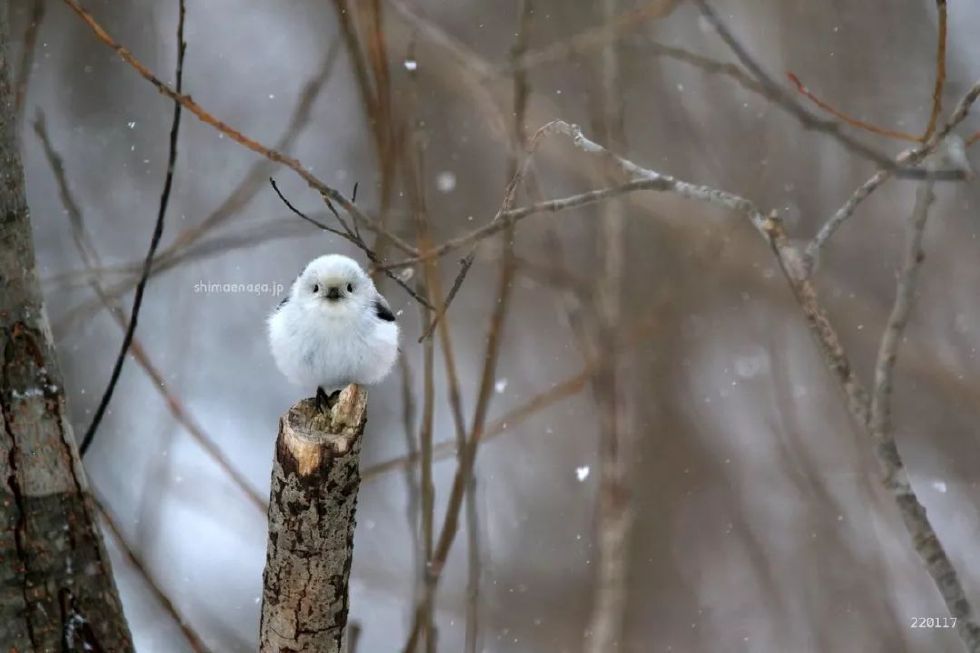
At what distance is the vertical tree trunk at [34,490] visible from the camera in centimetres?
147

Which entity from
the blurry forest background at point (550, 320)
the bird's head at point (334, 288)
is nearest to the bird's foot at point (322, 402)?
the bird's head at point (334, 288)

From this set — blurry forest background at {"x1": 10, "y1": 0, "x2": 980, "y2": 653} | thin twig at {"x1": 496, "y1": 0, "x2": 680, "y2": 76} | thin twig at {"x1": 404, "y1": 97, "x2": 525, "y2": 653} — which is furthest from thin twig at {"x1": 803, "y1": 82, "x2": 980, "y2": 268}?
blurry forest background at {"x1": 10, "y1": 0, "x2": 980, "y2": 653}

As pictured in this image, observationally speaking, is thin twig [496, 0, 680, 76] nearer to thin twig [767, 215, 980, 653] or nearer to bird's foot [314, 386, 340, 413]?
bird's foot [314, 386, 340, 413]

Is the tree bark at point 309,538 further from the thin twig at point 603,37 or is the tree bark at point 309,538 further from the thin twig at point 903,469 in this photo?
the thin twig at point 603,37

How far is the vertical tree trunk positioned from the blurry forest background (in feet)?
10.4

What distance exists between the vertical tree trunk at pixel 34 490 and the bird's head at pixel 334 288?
2.37 ft

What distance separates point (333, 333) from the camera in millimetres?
2154

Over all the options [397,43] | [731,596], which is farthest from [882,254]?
[397,43]

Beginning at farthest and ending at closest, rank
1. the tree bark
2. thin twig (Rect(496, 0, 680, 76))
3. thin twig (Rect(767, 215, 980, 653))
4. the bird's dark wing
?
the bird's dark wing < thin twig (Rect(496, 0, 680, 76)) < the tree bark < thin twig (Rect(767, 215, 980, 653))

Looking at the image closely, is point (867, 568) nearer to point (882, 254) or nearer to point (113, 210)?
point (882, 254)

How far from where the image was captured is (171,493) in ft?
17.5

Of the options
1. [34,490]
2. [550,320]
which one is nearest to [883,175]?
[34,490]

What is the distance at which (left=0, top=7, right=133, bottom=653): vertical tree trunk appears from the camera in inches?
58.0

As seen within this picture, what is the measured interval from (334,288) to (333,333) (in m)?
0.11
